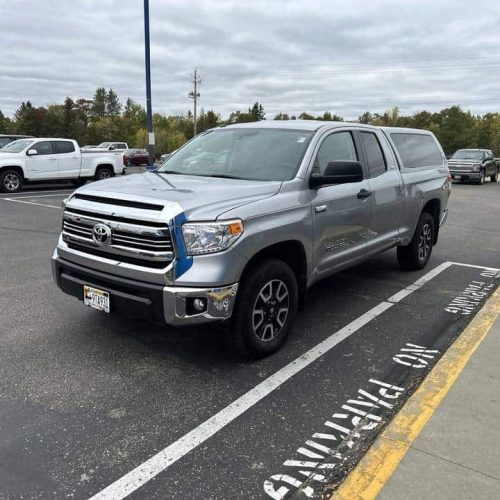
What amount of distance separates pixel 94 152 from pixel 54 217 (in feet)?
22.8

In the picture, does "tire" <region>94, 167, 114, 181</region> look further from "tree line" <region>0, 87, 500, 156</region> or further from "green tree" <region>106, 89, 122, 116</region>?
"green tree" <region>106, 89, 122, 116</region>

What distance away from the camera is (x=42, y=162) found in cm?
1639

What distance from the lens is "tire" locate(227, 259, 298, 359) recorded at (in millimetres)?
3689

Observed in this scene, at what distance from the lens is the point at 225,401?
11.1ft

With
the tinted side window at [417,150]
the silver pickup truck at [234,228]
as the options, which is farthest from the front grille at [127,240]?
the tinted side window at [417,150]

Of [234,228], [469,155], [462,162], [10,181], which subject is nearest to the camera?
[234,228]

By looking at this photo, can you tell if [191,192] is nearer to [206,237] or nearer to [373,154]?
[206,237]

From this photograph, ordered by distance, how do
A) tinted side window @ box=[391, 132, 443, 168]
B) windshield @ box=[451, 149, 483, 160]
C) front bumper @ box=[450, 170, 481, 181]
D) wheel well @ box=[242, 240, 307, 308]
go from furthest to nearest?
windshield @ box=[451, 149, 483, 160]
front bumper @ box=[450, 170, 481, 181]
tinted side window @ box=[391, 132, 443, 168]
wheel well @ box=[242, 240, 307, 308]

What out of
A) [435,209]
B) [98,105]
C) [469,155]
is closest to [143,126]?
[98,105]

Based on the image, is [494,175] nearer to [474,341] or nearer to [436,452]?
[474,341]

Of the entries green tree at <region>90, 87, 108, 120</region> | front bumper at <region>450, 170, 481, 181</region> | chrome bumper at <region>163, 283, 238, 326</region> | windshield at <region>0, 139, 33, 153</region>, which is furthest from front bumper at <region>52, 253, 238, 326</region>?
green tree at <region>90, 87, 108, 120</region>

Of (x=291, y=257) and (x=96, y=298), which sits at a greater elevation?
(x=291, y=257)

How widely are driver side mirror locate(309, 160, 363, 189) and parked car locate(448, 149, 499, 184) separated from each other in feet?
71.3

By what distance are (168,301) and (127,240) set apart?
0.56 meters
